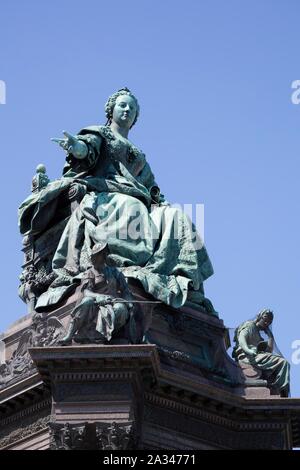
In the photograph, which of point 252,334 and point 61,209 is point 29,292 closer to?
point 61,209

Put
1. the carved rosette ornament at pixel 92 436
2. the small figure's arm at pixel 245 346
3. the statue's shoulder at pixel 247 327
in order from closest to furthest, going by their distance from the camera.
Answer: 1. the carved rosette ornament at pixel 92 436
2. the small figure's arm at pixel 245 346
3. the statue's shoulder at pixel 247 327

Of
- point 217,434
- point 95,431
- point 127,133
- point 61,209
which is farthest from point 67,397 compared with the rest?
point 127,133

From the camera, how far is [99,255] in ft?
128

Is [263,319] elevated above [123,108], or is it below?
below

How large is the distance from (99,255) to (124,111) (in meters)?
7.66

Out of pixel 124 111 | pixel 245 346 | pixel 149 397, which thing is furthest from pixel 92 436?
pixel 124 111

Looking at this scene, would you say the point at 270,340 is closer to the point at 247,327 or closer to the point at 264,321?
the point at 264,321

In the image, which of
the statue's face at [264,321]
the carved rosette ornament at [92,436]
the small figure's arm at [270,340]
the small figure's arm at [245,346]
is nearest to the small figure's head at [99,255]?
the carved rosette ornament at [92,436]

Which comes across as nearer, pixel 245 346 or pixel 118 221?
pixel 245 346

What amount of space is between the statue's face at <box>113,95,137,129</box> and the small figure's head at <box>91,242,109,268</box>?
721 centimetres

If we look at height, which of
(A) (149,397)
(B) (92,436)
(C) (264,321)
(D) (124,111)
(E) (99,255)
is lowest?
(B) (92,436)

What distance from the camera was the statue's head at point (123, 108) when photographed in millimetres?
45812

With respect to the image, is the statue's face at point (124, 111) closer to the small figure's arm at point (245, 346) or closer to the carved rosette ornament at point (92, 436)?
the small figure's arm at point (245, 346)
